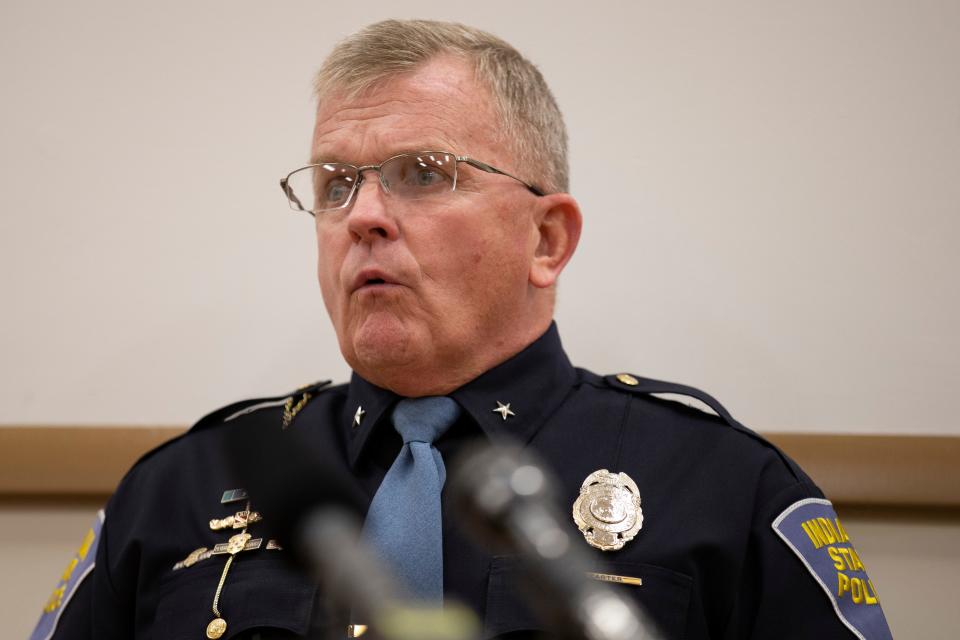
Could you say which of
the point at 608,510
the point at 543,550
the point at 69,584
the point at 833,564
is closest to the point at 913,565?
the point at 833,564

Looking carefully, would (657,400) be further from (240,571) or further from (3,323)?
(3,323)

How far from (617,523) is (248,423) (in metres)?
0.51

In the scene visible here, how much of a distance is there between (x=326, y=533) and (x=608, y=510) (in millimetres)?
620

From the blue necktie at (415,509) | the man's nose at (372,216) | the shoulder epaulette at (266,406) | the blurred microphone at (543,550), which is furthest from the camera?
the shoulder epaulette at (266,406)

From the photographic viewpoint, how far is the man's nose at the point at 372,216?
1304mm

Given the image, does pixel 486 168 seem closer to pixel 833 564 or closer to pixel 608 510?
pixel 608 510

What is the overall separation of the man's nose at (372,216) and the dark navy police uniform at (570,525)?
0.80 ft

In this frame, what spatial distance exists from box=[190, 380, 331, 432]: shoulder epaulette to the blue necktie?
11.3 inches

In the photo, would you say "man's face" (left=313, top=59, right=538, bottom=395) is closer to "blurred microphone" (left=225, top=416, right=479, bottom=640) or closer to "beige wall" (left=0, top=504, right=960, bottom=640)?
"blurred microphone" (left=225, top=416, right=479, bottom=640)

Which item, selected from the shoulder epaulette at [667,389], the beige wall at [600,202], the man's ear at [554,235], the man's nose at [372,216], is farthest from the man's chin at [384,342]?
the beige wall at [600,202]

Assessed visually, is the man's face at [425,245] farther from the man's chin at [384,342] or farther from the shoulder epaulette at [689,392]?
the shoulder epaulette at [689,392]

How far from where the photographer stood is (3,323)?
6.14 feet

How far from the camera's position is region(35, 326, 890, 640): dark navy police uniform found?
3.92ft

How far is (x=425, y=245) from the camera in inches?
51.6
